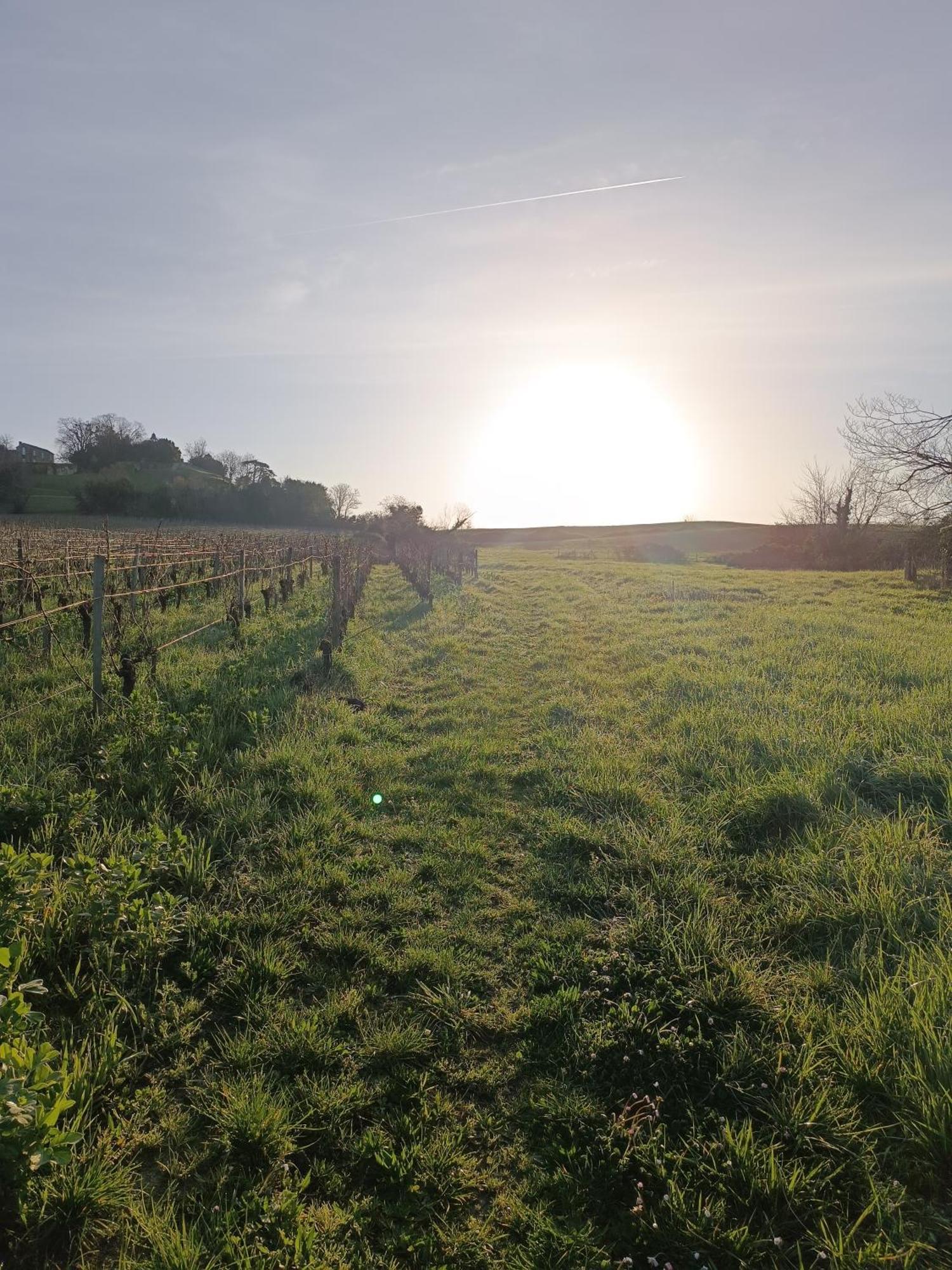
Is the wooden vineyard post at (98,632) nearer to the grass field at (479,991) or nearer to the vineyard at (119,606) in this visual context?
the vineyard at (119,606)

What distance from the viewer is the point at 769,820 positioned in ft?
15.1

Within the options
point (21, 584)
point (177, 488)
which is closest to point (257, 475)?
point (177, 488)

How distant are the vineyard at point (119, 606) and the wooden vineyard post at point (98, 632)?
0.04 feet

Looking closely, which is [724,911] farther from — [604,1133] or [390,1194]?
[390,1194]

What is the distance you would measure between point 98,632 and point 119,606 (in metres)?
3.56

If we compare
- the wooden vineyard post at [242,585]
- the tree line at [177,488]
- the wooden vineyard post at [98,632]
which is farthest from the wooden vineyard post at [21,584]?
the tree line at [177,488]

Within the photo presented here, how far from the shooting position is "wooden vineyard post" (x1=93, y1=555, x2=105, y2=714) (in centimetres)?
598

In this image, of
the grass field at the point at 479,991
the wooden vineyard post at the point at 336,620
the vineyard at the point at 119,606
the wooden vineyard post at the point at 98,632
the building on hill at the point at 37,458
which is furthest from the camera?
the building on hill at the point at 37,458

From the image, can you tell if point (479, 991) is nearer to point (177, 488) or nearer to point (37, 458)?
point (177, 488)

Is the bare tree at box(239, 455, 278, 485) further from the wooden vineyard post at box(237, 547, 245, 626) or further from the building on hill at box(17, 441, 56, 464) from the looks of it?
the wooden vineyard post at box(237, 547, 245, 626)

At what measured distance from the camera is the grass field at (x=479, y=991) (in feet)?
6.89

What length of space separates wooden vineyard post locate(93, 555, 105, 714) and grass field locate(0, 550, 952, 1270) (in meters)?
0.25

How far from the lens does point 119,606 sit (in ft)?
30.1

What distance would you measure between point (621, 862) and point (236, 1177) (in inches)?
109
